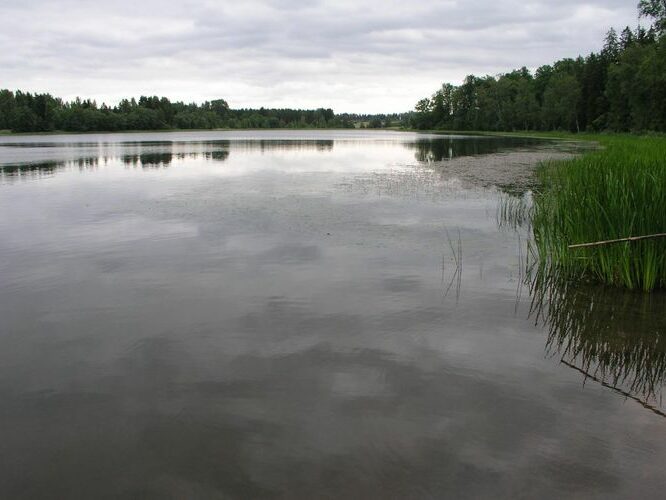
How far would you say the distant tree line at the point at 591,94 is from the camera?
2012 inches

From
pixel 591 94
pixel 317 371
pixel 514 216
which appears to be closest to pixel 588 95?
pixel 591 94

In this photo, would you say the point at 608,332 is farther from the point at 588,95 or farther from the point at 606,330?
the point at 588,95

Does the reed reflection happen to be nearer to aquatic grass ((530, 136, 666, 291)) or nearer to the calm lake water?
the calm lake water

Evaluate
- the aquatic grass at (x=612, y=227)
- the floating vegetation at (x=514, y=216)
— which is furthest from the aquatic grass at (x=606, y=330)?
the floating vegetation at (x=514, y=216)

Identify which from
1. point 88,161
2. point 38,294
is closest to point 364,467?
point 38,294

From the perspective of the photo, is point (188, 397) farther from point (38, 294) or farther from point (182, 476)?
point (38, 294)

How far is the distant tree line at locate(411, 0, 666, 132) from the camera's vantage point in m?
51.1

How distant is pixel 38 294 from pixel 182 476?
19.1ft

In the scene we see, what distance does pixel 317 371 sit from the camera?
5.98 metres

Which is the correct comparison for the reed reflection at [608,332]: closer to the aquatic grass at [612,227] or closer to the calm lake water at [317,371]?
the calm lake water at [317,371]

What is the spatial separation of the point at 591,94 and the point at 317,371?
81.9 metres

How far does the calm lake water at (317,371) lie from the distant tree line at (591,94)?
4262 cm

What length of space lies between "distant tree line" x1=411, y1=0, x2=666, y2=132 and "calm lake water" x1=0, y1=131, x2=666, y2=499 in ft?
140

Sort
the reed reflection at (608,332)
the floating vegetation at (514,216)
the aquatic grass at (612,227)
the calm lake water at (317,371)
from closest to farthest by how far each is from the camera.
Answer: the calm lake water at (317,371)
the reed reflection at (608,332)
the aquatic grass at (612,227)
the floating vegetation at (514,216)
